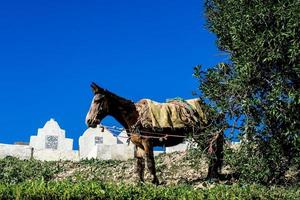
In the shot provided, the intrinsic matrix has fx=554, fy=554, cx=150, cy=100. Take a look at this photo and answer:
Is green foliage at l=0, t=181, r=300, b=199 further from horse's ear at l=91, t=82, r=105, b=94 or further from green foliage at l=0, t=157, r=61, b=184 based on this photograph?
green foliage at l=0, t=157, r=61, b=184

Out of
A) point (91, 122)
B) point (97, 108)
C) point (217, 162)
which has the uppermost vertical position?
point (97, 108)

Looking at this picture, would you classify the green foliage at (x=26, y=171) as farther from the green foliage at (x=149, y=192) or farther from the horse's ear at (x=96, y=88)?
the green foliage at (x=149, y=192)

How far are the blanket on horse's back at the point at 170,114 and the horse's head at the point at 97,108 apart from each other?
3.67ft

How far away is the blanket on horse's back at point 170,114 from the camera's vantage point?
50.2ft

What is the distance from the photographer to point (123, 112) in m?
15.1

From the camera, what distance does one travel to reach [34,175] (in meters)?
24.6

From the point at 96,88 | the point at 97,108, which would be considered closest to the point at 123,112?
the point at 97,108

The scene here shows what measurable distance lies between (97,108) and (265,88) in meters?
4.42

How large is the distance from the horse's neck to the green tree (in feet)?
8.55

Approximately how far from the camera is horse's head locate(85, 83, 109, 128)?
14.5m

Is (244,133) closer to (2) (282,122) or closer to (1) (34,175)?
(2) (282,122)

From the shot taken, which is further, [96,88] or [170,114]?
[170,114]

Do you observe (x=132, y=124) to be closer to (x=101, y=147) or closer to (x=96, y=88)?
(x=96, y=88)

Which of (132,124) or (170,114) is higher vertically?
(170,114)
